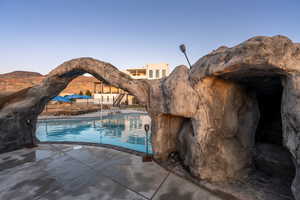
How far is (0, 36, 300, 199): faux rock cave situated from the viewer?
2602 millimetres

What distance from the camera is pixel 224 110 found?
13.2 feet

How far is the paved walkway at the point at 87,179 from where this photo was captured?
3.29 metres

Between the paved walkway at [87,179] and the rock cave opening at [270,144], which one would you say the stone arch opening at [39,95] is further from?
the rock cave opening at [270,144]

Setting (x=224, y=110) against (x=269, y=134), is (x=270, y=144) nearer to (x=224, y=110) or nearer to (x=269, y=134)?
(x=269, y=134)

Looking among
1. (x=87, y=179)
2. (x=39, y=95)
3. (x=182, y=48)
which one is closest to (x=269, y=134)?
(x=182, y=48)

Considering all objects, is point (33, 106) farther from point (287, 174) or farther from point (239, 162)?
point (287, 174)

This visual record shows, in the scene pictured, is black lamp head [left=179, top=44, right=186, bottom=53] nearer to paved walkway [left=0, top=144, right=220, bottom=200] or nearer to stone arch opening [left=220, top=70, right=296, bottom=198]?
stone arch opening [left=220, top=70, right=296, bottom=198]

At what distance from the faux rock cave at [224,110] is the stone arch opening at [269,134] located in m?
0.02

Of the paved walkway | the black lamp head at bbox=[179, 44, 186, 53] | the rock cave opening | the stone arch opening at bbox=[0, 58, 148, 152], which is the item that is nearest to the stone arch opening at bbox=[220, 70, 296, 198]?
the rock cave opening

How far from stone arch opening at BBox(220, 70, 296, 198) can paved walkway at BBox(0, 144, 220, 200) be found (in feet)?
7.89

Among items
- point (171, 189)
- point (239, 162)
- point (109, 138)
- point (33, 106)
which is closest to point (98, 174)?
point (171, 189)

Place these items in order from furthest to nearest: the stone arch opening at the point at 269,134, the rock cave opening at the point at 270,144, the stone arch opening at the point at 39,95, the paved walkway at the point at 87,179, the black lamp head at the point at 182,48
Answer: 1. the stone arch opening at the point at 39,95
2. the black lamp head at the point at 182,48
3. the rock cave opening at the point at 270,144
4. the stone arch opening at the point at 269,134
5. the paved walkway at the point at 87,179

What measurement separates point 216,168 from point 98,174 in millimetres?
3773

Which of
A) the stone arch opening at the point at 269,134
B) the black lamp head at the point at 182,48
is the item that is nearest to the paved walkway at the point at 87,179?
the stone arch opening at the point at 269,134
